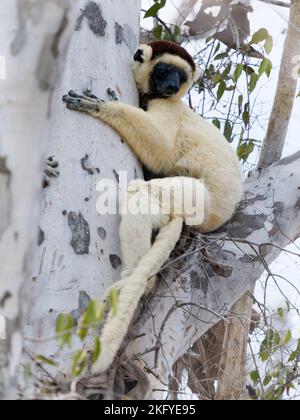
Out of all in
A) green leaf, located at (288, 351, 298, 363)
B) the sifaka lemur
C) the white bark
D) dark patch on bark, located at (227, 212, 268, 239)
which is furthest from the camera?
dark patch on bark, located at (227, 212, 268, 239)

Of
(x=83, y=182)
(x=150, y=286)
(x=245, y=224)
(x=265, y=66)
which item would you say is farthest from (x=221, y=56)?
(x=150, y=286)

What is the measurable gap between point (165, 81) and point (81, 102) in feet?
3.89

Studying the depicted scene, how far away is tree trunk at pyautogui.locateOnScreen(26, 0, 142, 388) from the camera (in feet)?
12.0

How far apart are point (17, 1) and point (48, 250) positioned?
1.42 metres

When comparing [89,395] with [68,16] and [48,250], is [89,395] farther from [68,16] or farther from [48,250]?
[68,16]

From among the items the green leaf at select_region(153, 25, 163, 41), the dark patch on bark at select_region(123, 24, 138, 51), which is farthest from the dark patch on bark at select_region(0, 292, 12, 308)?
the green leaf at select_region(153, 25, 163, 41)

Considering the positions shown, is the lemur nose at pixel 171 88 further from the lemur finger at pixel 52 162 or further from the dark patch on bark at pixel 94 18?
the lemur finger at pixel 52 162

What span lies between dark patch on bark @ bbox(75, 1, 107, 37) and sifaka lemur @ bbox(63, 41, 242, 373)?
447 millimetres

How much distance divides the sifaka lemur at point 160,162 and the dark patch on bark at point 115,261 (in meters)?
0.03

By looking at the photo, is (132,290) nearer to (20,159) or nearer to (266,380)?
(266,380)

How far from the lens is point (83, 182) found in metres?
4.02

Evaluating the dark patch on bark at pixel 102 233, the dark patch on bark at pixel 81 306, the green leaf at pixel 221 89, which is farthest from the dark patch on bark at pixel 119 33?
the dark patch on bark at pixel 81 306

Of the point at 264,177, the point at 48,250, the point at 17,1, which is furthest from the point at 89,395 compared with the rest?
the point at 264,177

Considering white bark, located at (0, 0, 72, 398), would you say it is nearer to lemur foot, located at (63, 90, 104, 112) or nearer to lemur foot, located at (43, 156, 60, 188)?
lemur foot, located at (43, 156, 60, 188)
